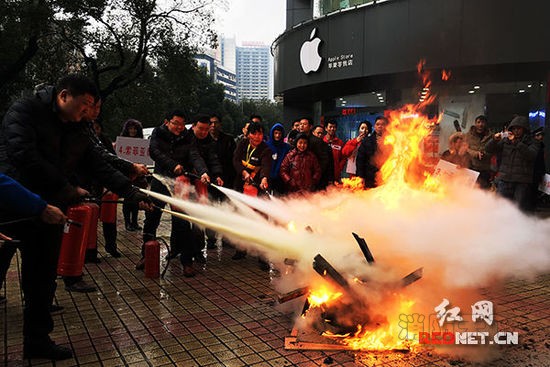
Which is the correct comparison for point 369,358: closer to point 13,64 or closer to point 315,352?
point 315,352

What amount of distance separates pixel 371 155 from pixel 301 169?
5.18ft

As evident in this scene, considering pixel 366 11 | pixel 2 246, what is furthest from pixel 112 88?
pixel 2 246

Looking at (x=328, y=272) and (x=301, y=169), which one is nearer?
(x=328, y=272)

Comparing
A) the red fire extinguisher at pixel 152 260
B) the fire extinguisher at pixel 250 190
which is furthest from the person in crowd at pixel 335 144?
the red fire extinguisher at pixel 152 260

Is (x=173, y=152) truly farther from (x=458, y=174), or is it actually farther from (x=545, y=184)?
(x=545, y=184)

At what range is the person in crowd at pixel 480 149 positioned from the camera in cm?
823

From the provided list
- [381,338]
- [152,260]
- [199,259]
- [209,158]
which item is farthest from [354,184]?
[381,338]

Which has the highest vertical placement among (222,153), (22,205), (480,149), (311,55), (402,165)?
(311,55)

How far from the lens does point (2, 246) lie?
14.8 ft

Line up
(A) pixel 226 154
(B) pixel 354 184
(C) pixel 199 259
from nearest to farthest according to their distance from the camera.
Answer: (C) pixel 199 259 → (A) pixel 226 154 → (B) pixel 354 184

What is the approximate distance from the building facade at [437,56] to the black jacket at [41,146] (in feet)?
40.9

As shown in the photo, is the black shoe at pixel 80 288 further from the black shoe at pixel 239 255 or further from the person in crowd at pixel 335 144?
the person in crowd at pixel 335 144

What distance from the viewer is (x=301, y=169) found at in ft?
23.3

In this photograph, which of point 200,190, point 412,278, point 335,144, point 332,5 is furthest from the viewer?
point 332,5
